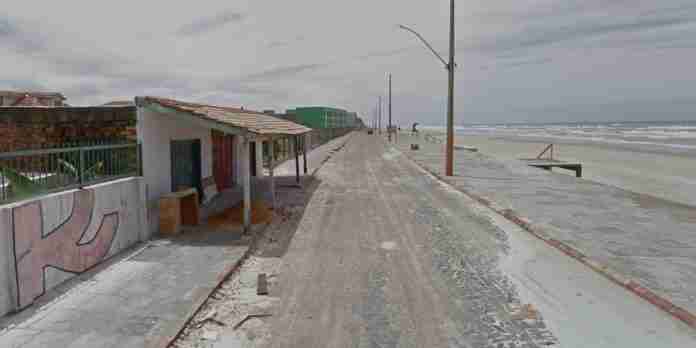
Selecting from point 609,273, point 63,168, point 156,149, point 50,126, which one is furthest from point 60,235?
point 609,273

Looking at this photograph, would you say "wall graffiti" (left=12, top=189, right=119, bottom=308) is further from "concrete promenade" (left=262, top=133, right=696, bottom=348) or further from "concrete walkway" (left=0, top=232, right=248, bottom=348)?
"concrete promenade" (left=262, top=133, right=696, bottom=348)

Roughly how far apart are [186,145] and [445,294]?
8.30 metres

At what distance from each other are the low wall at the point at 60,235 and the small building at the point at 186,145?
40.0 inches

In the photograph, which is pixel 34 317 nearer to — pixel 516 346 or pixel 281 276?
pixel 281 276

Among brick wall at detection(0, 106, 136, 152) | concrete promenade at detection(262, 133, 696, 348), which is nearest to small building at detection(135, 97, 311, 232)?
brick wall at detection(0, 106, 136, 152)

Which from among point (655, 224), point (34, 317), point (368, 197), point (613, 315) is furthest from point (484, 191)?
point (34, 317)

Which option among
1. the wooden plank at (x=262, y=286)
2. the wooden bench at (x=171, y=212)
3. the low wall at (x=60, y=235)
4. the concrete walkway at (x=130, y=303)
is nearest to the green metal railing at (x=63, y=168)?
the low wall at (x=60, y=235)

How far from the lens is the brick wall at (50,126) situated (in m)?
8.59

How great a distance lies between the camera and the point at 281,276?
662cm

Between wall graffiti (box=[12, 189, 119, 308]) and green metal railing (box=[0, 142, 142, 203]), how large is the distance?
36 cm

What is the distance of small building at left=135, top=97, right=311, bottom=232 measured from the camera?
28.8 feet

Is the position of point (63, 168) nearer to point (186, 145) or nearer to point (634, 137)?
point (186, 145)

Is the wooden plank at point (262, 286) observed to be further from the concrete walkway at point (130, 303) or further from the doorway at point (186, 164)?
the doorway at point (186, 164)

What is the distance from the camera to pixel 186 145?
1118 cm
